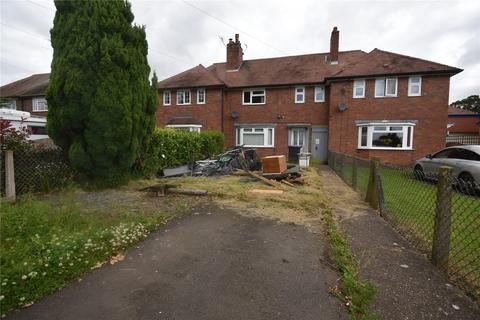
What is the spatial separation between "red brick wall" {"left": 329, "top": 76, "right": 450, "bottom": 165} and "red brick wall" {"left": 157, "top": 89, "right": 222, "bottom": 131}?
26.2ft

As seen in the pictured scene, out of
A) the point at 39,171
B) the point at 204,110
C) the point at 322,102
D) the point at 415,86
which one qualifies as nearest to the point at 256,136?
the point at 204,110

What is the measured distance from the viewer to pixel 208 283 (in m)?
2.64

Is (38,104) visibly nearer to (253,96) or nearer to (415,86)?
(253,96)

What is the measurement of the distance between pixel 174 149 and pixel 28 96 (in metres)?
22.4

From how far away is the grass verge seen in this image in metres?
2.22

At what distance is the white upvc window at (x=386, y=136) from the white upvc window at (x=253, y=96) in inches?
274

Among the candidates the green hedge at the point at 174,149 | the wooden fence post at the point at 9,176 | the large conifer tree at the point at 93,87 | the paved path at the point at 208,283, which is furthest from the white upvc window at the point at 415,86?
the wooden fence post at the point at 9,176

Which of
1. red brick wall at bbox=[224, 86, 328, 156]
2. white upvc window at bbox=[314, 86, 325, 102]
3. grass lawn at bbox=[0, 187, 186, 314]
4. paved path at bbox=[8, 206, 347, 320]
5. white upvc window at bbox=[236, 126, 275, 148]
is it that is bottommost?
paved path at bbox=[8, 206, 347, 320]

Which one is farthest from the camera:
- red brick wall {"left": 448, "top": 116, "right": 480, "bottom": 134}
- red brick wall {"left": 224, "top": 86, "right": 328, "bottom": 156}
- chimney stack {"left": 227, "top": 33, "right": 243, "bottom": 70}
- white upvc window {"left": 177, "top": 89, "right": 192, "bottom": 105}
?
red brick wall {"left": 448, "top": 116, "right": 480, "bottom": 134}

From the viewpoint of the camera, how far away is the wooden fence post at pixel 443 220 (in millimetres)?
2898

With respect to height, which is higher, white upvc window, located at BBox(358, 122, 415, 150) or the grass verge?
white upvc window, located at BBox(358, 122, 415, 150)

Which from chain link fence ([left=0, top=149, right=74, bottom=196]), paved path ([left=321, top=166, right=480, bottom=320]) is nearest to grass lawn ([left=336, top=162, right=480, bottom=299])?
paved path ([left=321, top=166, right=480, bottom=320])

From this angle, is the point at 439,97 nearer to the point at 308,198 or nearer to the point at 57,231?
the point at 308,198

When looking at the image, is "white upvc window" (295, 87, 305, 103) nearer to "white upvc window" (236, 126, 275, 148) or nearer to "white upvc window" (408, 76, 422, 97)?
"white upvc window" (236, 126, 275, 148)
